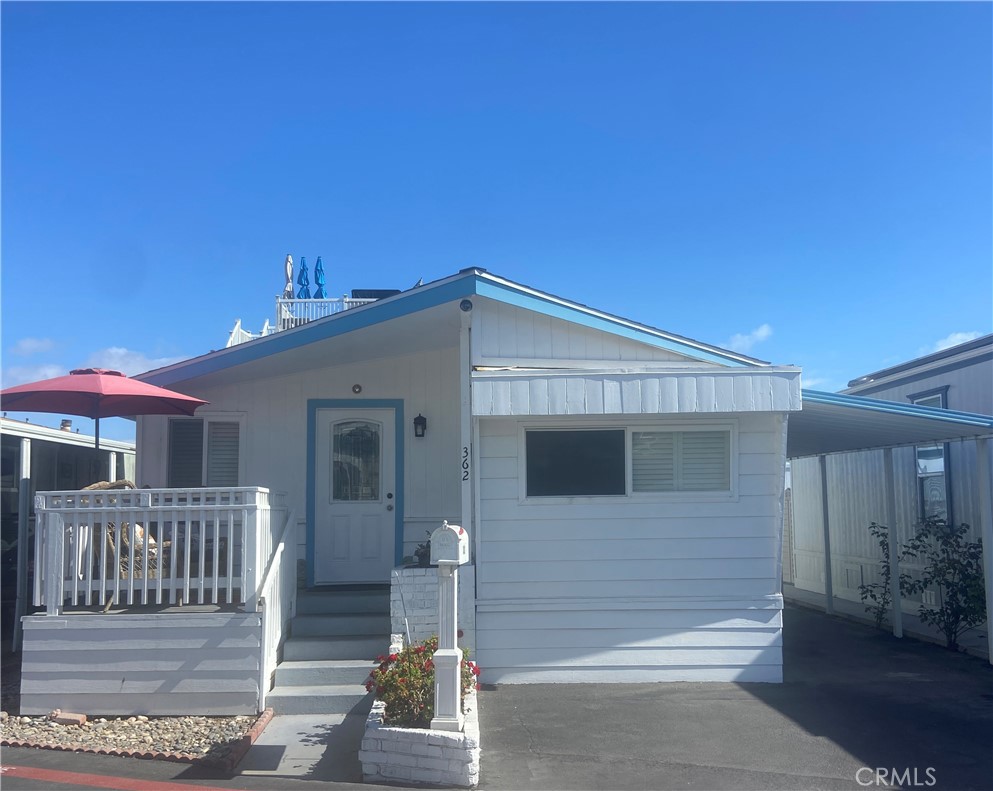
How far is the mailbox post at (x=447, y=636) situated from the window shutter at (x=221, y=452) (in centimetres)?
487

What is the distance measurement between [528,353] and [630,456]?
139 cm

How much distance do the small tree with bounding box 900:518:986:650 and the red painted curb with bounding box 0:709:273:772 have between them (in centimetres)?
747

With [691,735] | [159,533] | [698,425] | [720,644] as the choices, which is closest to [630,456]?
[698,425]

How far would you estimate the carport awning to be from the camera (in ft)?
25.2

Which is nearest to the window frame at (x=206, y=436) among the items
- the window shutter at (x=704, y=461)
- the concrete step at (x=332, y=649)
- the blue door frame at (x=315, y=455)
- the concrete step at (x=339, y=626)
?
the blue door frame at (x=315, y=455)

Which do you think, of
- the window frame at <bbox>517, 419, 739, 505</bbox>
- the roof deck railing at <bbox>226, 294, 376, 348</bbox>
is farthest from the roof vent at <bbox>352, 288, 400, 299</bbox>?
the window frame at <bbox>517, 419, 739, 505</bbox>

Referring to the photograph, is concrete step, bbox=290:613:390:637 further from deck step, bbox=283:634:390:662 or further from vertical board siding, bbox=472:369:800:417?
vertical board siding, bbox=472:369:800:417

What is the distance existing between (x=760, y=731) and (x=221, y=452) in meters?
6.46

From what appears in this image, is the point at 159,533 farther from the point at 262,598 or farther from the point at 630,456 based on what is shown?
the point at 630,456

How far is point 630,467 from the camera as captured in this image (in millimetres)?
8016

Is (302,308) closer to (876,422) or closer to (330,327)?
(330,327)

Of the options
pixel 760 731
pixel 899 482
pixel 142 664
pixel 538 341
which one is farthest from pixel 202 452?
pixel 899 482

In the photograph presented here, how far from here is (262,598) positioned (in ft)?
22.7

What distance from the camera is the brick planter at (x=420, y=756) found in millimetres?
5301
